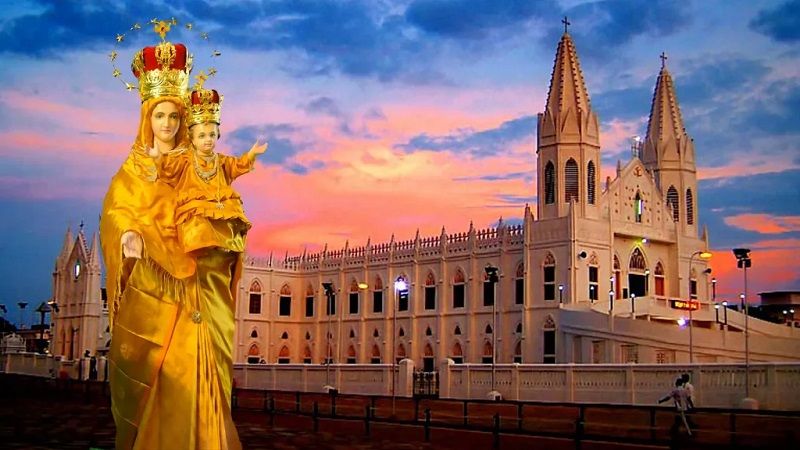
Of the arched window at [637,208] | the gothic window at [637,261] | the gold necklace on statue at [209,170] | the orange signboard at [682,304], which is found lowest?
the gold necklace on statue at [209,170]

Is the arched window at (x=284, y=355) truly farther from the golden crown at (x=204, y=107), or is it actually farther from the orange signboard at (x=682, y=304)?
the golden crown at (x=204, y=107)

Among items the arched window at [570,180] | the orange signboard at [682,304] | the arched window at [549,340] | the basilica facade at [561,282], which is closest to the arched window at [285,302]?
the basilica facade at [561,282]

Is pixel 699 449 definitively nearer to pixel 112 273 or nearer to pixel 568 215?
pixel 112 273

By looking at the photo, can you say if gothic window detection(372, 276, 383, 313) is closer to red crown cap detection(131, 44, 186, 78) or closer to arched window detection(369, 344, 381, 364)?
arched window detection(369, 344, 381, 364)

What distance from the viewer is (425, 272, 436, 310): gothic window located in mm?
55906

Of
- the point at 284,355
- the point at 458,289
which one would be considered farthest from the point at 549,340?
the point at 284,355

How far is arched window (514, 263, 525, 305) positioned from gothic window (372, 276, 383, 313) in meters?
11.6

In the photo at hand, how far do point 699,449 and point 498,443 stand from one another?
4.23m

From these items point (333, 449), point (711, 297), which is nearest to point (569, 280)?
point (711, 297)

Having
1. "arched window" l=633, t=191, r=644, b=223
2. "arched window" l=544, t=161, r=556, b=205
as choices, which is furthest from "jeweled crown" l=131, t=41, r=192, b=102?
"arched window" l=633, t=191, r=644, b=223

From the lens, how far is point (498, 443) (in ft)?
69.9

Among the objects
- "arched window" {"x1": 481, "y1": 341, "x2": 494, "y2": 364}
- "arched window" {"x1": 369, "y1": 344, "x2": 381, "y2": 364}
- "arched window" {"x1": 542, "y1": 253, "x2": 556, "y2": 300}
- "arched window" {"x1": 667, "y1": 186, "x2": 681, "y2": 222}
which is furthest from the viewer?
"arched window" {"x1": 369, "y1": 344, "x2": 381, "y2": 364}

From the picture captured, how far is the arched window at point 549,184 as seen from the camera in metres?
49.7

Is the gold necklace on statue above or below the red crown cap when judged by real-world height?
below
